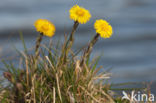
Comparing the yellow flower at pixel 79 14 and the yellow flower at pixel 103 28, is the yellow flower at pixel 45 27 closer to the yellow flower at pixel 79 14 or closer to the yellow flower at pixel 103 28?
the yellow flower at pixel 79 14

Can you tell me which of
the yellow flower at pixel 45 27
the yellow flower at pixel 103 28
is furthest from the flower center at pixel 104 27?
the yellow flower at pixel 45 27

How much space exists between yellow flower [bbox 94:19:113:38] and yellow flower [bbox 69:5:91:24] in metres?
0.10

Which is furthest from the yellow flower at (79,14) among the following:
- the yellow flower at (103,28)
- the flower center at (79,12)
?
the yellow flower at (103,28)

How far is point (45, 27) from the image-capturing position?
7.53ft

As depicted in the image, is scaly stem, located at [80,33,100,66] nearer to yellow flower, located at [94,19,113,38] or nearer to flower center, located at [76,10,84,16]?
yellow flower, located at [94,19,113,38]

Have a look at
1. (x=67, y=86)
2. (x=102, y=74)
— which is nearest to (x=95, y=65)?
(x=102, y=74)

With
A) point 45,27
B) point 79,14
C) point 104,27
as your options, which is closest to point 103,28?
point 104,27

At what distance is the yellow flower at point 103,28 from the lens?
7.72 feet

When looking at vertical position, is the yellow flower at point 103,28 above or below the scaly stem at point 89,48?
above

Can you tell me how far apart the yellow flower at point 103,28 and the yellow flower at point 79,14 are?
103mm

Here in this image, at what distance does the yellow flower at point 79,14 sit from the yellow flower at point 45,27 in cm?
19

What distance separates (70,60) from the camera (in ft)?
9.14

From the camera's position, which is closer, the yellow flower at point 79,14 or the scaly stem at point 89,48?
the yellow flower at point 79,14

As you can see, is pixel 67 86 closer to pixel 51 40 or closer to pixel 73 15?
pixel 51 40
